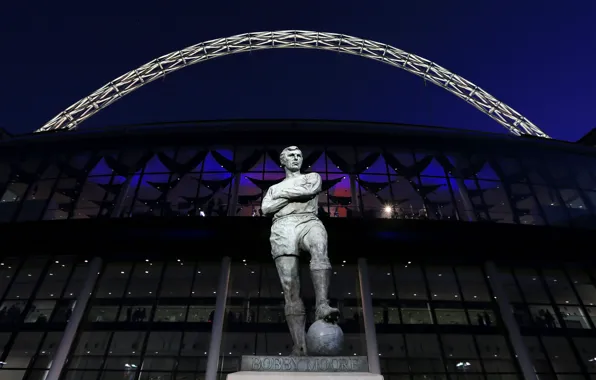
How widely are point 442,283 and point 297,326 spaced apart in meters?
21.9

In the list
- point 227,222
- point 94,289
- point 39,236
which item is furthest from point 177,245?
point 39,236

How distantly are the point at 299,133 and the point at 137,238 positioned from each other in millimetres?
12683

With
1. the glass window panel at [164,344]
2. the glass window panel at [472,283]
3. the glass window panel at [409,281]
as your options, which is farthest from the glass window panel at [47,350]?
the glass window panel at [472,283]

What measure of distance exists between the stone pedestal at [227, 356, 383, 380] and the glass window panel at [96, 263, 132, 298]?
71.6 ft

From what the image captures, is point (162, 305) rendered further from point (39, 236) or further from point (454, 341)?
point (454, 341)

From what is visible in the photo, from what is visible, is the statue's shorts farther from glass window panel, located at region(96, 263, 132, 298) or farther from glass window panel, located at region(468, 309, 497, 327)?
glass window panel, located at region(96, 263, 132, 298)

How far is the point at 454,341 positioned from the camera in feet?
71.4

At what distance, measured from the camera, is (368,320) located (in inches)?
822

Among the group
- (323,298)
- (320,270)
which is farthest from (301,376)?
(320,270)

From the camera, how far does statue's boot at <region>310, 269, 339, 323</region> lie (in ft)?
15.4

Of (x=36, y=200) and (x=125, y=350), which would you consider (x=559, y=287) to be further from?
(x=36, y=200)

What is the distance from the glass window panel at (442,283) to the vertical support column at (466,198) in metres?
3.91

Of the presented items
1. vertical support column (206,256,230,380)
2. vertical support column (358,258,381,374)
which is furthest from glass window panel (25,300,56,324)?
vertical support column (358,258,381,374)

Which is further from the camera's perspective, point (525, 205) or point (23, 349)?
point (525, 205)
